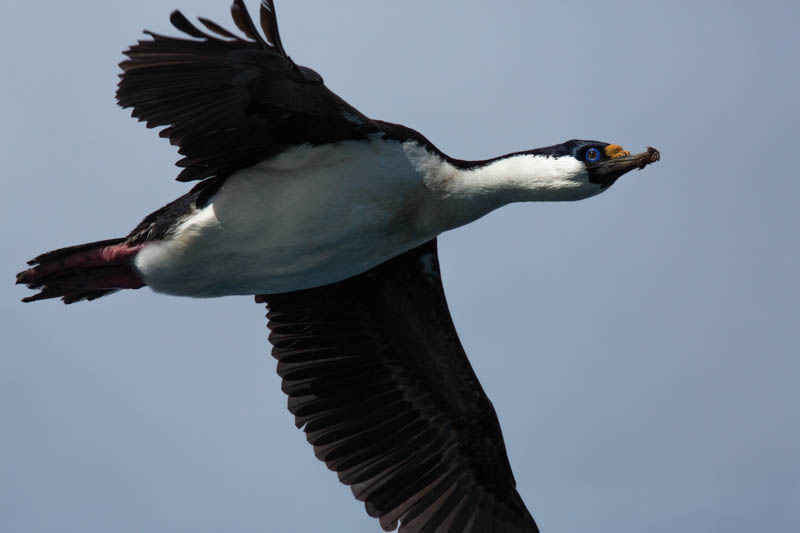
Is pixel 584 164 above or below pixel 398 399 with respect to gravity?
above

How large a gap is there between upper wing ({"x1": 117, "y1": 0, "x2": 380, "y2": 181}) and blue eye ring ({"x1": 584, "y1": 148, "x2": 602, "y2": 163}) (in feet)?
5.52

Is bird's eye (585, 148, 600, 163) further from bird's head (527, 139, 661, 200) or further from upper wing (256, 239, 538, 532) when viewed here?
upper wing (256, 239, 538, 532)

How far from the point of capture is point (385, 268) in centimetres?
1156

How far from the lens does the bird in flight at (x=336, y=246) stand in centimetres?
912

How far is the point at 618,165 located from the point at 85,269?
4252 millimetres

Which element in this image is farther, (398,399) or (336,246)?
(398,399)

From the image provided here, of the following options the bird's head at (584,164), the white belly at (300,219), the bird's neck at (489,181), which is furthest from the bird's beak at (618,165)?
the white belly at (300,219)

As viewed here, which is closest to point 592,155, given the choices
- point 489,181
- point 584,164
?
point 584,164

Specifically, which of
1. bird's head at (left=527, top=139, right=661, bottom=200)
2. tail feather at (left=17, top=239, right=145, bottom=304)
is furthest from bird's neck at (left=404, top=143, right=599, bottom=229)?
tail feather at (left=17, top=239, right=145, bottom=304)

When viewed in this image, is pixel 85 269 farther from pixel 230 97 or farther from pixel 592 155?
pixel 592 155

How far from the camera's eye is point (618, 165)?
1002 cm

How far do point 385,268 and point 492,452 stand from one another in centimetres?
193

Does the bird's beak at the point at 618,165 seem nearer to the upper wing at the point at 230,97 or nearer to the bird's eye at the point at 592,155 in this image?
the bird's eye at the point at 592,155

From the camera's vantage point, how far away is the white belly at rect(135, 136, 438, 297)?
972 cm
